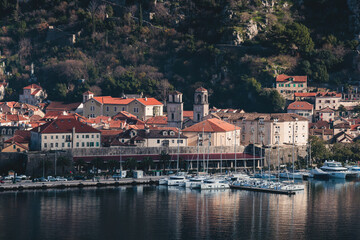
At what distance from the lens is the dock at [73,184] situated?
102750 mm

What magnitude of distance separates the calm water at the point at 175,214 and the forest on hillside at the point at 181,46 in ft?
172

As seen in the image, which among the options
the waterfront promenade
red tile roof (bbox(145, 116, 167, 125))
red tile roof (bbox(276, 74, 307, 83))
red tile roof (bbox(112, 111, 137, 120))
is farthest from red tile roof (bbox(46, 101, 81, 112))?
the waterfront promenade

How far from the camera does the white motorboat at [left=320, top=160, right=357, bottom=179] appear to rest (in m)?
118

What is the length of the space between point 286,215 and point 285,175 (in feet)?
83.7

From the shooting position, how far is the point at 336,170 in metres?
119

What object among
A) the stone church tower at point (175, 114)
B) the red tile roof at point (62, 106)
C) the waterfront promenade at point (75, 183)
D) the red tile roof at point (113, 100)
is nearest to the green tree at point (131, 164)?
the waterfront promenade at point (75, 183)

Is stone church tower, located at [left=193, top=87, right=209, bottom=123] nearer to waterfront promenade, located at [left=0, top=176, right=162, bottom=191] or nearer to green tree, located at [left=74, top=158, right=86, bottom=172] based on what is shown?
waterfront promenade, located at [left=0, top=176, right=162, bottom=191]

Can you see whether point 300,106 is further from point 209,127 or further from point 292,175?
point 292,175

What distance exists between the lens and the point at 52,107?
158 meters

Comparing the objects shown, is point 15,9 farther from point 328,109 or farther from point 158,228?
point 158,228

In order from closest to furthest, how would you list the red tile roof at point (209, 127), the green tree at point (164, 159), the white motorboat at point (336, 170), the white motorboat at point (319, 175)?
the green tree at point (164, 159) → the white motorboat at point (319, 175) → the white motorboat at point (336, 170) → the red tile roof at point (209, 127)

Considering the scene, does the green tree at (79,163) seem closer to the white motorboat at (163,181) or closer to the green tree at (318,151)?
the white motorboat at (163,181)

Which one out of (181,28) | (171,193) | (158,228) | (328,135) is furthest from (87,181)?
(181,28)

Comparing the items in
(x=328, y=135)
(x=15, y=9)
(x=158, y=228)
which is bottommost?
(x=158, y=228)
